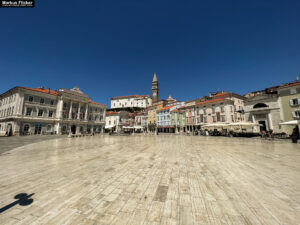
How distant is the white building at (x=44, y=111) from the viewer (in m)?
30.4

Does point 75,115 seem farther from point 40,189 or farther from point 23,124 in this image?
point 40,189

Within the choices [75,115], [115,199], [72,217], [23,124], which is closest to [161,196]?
[115,199]

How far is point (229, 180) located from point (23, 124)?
43.5m

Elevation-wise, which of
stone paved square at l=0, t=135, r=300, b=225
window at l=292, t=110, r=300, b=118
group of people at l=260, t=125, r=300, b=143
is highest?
window at l=292, t=110, r=300, b=118

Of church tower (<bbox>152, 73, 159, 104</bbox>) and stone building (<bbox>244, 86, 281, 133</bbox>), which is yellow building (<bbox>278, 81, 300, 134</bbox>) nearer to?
stone building (<bbox>244, 86, 281, 133</bbox>)

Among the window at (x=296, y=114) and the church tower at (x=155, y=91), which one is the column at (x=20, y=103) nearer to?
the window at (x=296, y=114)

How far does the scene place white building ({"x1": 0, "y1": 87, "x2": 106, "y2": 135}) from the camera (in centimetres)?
3044

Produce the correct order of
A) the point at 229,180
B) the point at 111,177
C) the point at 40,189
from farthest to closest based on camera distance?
the point at 111,177 → the point at 229,180 → the point at 40,189

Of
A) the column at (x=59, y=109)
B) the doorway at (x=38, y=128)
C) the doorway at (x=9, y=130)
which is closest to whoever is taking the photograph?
the doorway at (x=9, y=130)

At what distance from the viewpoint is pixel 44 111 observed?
115 feet

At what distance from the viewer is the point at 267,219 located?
2.32 meters

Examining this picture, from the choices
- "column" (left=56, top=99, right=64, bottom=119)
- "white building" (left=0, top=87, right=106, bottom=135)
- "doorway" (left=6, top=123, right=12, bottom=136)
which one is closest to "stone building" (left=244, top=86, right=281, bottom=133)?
"white building" (left=0, top=87, right=106, bottom=135)

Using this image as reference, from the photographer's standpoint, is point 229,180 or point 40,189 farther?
point 229,180

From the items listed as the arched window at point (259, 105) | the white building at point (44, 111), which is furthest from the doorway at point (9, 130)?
the arched window at point (259, 105)
